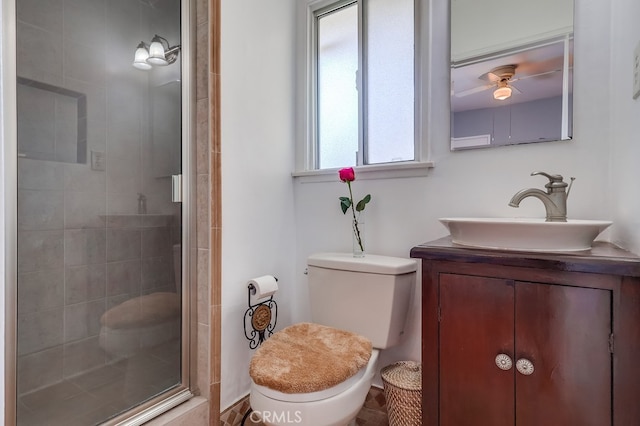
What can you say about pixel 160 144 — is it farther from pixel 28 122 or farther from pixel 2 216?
pixel 2 216

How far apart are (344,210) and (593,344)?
102 centimetres

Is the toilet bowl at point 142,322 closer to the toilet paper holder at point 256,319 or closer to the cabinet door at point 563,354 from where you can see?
the toilet paper holder at point 256,319

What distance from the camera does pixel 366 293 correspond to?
1387 mm

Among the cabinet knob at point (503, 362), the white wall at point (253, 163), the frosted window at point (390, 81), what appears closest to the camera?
the cabinet knob at point (503, 362)

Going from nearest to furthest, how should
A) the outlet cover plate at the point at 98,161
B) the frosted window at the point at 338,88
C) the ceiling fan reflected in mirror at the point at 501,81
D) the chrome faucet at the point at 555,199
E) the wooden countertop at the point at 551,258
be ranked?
the wooden countertop at the point at 551,258, the chrome faucet at the point at 555,199, the outlet cover plate at the point at 98,161, the ceiling fan reflected in mirror at the point at 501,81, the frosted window at the point at 338,88

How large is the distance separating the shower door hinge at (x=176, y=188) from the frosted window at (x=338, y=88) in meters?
0.77

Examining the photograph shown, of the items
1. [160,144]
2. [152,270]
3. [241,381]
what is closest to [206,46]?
[160,144]

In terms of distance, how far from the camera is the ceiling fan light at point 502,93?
132 centimetres

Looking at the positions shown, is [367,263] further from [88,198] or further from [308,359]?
[88,198]

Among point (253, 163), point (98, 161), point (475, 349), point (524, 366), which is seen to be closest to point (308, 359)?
point (475, 349)

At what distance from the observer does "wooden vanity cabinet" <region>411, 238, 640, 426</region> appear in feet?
2.54

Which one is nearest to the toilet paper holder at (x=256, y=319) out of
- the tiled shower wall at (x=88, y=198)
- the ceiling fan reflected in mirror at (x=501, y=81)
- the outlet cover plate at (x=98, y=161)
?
the tiled shower wall at (x=88, y=198)

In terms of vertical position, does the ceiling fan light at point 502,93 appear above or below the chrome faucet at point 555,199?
above

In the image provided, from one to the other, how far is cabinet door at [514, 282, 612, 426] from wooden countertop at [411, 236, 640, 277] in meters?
0.06
